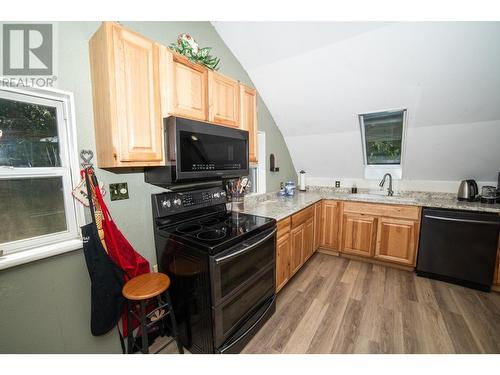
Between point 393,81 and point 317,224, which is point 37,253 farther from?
point 393,81

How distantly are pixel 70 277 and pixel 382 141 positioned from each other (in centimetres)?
360

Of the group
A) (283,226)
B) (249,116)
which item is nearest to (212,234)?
(283,226)

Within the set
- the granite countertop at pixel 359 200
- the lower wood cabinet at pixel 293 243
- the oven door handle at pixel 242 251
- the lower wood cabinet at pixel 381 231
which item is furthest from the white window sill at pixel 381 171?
the oven door handle at pixel 242 251

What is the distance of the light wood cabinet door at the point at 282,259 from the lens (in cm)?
196

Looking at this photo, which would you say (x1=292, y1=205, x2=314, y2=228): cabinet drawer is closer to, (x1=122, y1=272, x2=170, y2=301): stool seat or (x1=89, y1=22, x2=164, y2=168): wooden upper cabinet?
(x1=122, y1=272, x2=170, y2=301): stool seat

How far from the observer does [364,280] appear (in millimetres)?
2402

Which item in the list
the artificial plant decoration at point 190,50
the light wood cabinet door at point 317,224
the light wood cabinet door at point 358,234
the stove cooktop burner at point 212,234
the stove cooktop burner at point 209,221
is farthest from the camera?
the light wood cabinet door at point 317,224

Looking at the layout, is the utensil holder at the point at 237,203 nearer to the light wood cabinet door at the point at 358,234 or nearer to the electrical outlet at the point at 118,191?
the electrical outlet at the point at 118,191

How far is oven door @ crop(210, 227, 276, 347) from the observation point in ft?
4.08

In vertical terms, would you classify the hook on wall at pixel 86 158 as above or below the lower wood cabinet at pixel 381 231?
above

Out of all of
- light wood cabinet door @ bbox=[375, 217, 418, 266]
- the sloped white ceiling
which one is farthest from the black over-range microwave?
light wood cabinet door @ bbox=[375, 217, 418, 266]

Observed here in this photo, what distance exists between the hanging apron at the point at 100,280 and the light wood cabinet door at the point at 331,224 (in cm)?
262
